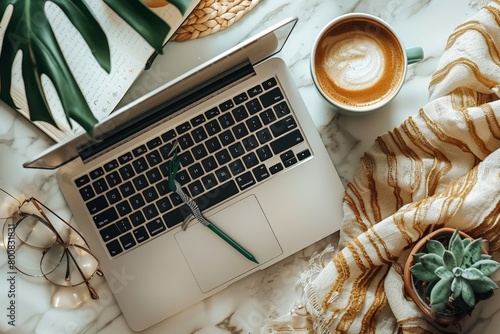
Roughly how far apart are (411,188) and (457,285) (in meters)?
0.17

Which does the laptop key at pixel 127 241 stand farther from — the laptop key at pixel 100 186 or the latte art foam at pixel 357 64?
the latte art foam at pixel 357 64

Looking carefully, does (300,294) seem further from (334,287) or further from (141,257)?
(141,257)

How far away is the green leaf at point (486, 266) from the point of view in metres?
0.68

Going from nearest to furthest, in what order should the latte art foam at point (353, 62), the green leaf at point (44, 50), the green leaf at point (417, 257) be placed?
the green leaf at point (44, 50) < the green leaf at point (417, 257) < the latte art foam at point (353, 62)

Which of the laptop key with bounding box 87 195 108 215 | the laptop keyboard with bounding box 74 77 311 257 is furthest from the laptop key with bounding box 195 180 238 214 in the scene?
the laptop key with bounding box 87 195 108 215

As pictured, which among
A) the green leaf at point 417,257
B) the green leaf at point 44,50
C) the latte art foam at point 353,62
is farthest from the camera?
the latte art foam at point 353,62

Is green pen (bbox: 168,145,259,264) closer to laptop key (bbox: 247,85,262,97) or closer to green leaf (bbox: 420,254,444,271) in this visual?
laptop key (bbox: 247,85,262,97)

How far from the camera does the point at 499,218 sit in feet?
2.48

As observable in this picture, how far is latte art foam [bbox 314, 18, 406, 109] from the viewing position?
2.65 ft

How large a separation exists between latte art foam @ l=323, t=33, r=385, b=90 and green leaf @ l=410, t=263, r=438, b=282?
25cm

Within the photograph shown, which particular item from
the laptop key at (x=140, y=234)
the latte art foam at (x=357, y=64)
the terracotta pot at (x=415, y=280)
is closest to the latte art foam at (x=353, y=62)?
the latte art foam at (x=357, y=64)

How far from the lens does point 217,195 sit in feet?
2.63

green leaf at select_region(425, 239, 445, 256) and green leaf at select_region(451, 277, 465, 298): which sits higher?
green leaf at select_region(425, 239, 445, 256)

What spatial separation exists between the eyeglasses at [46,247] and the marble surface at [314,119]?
1cm
